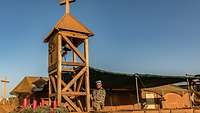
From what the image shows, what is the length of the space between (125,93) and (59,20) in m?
7.11

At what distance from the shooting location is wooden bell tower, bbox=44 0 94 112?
1242 cm

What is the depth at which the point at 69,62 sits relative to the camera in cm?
1305

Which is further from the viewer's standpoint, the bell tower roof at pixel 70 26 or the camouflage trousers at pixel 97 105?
the bell tower roof at pixel 70 26

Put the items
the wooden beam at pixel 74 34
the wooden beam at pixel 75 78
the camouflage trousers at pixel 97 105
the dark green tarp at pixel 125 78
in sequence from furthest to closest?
the wooden beam at pixel 74 34
the dark green tarp at pixel 125 78
the wooden beam at pixel 75 78
the camouflage trousers at pixel 97 105

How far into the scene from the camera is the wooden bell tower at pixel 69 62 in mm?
12422

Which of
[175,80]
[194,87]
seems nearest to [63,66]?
[175,80]

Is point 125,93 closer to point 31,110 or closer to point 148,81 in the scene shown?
point 148,81

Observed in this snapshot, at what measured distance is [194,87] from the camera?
1447cm

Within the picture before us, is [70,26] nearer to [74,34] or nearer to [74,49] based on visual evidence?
[74,34]

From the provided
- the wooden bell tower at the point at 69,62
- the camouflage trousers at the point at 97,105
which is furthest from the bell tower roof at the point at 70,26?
the camouflage trousers at the point at 97,105

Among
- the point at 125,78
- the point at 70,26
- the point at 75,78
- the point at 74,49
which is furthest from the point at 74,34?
the point at 125,78

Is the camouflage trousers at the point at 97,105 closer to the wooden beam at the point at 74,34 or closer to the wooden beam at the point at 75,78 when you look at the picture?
the wooden beam at the point at 75,78

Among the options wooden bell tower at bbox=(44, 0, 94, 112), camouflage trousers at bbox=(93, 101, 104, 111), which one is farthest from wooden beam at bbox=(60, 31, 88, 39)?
camouflage trousers at bbox=(93, 101, 104, 111)

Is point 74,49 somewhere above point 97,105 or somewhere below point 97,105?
above
